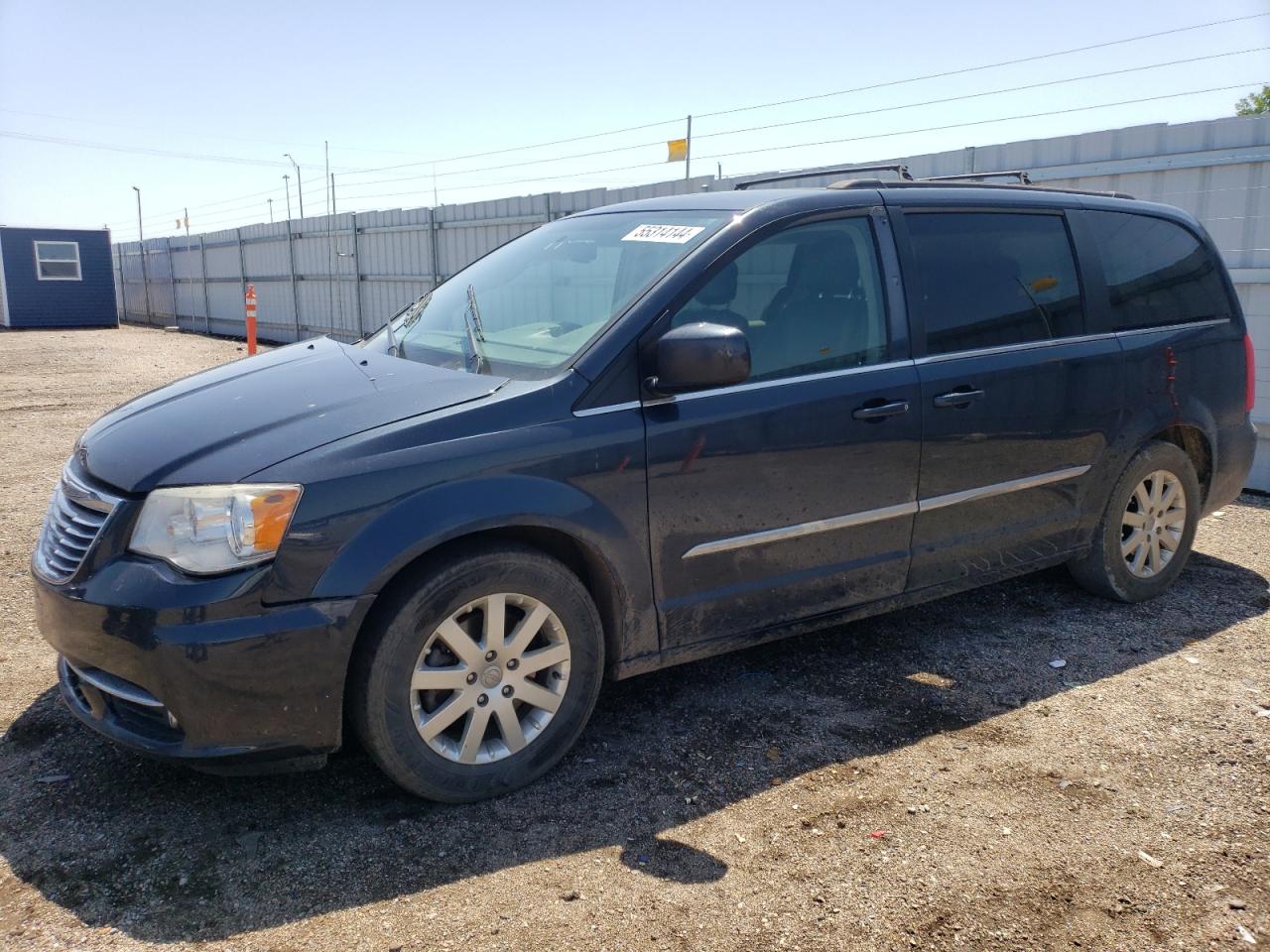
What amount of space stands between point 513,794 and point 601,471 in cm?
107

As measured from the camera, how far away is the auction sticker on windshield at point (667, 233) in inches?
143

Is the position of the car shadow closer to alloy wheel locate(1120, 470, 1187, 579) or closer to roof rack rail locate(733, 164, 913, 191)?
alloy wheel locate(1120, 470, 1187, 579)

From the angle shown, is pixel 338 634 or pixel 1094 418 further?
pixel 1094 418

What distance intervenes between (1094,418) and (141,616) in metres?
3.81

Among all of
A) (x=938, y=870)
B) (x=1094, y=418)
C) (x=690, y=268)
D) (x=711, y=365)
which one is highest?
(x=690, y=268)

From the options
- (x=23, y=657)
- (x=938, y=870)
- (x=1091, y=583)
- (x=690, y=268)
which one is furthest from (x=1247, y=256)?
(x=23, y=657)

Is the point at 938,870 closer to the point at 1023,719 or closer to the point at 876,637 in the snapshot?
the point at 1023,719

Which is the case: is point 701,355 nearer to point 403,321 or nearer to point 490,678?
point 490,678

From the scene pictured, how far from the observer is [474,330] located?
3766 millimetres

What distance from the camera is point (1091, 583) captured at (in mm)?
4879

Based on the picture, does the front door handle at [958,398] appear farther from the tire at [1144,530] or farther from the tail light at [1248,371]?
the tail light at [1248,371]

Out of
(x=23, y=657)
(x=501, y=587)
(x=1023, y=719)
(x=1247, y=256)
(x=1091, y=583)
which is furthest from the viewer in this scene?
(x=1247, y=256)

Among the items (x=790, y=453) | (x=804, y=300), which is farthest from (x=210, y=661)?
(x=804, y=300)

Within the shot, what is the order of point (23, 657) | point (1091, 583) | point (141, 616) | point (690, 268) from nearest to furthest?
point (141, 616) < point (690, 268) < point (23, 657) < point (1091, 583)
